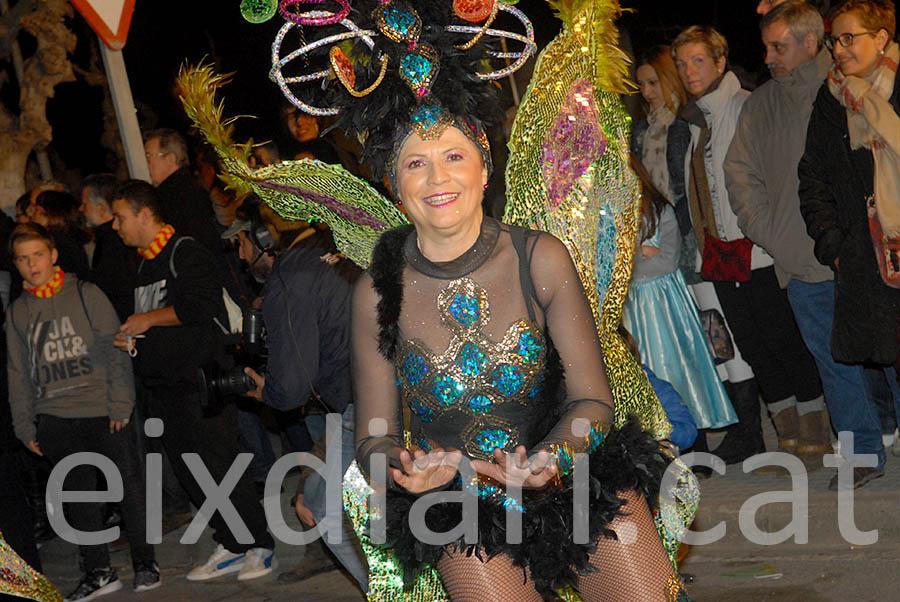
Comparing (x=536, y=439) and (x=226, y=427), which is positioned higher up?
(x=536, y=439)

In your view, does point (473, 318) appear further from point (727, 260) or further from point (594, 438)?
point (727, 260)

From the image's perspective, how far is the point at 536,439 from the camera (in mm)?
3057

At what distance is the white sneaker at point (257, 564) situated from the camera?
235 inches

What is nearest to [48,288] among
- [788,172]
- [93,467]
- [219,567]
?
[93,467]

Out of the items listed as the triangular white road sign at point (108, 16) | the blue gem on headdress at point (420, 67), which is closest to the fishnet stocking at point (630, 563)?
the blue gem on headdress at point (420, 67)

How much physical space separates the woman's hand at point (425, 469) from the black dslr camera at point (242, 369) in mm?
2290

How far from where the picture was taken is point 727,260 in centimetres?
589

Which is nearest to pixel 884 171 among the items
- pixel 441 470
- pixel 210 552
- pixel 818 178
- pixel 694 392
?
pixel 818 178

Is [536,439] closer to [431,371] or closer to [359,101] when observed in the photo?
[431,371]

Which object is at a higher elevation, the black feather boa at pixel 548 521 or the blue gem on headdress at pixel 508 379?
the blue gem on headdress at pixel 508 379

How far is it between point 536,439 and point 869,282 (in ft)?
8.37

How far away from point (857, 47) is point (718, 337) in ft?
6.09

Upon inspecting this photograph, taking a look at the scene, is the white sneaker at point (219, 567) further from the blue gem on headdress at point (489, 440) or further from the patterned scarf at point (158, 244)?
the blue gem on headdress at point (489, 440)

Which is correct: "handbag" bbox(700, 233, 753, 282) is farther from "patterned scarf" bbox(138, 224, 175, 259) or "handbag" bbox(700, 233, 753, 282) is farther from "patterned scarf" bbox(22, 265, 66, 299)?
"patterned scarf" bbox(22, 265, 66, 299)
